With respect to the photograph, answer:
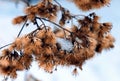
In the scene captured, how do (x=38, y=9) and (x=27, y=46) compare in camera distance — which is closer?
(x=27, y=46)

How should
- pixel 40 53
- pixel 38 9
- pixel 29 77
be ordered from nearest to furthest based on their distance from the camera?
1. pixel 40 53
2. pixel 38 9
3. pixel 29 77

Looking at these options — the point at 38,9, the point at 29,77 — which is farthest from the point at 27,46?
the point at 29,77

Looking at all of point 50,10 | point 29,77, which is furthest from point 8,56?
point 29,77

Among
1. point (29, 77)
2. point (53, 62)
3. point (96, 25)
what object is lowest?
point (53, 62)

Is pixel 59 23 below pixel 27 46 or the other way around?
the other way around

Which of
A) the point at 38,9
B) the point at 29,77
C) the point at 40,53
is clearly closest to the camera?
the point at 40,53

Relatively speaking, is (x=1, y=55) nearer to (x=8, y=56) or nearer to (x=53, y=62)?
(x=8, y=56)

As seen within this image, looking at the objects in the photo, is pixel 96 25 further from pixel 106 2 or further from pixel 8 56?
pixel 8 56
